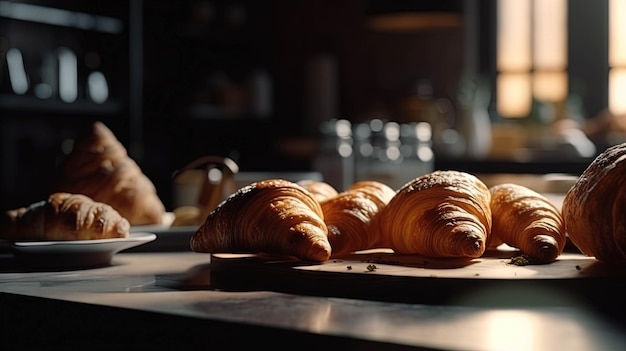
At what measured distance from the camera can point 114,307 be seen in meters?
0.77

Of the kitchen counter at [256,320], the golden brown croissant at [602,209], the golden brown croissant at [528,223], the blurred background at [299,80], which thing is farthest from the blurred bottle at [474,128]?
the kitchen counter at [256,320]

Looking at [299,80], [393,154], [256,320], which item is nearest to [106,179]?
[256,320]

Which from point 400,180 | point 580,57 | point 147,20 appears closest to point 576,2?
point 580,57

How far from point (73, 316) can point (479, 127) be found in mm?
3954

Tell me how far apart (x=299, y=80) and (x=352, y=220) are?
5.60 m

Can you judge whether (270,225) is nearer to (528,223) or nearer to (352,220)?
(352,220)

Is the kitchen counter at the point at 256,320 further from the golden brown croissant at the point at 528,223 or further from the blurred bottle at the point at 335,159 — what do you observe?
the blurred bottle at the point at 335,159

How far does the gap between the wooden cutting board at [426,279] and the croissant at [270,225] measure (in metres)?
0.02

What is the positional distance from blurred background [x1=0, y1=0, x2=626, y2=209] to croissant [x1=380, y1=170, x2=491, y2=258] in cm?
281

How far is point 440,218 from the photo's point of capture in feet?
3.11

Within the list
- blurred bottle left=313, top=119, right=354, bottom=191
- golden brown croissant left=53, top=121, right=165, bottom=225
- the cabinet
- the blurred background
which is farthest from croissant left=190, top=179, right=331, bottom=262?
the cabinet

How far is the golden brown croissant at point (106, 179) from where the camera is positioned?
135 centimetres

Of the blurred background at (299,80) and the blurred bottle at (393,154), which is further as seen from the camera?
the blurred background at (299,80)

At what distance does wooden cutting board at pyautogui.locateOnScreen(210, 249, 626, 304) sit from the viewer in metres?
0.83
